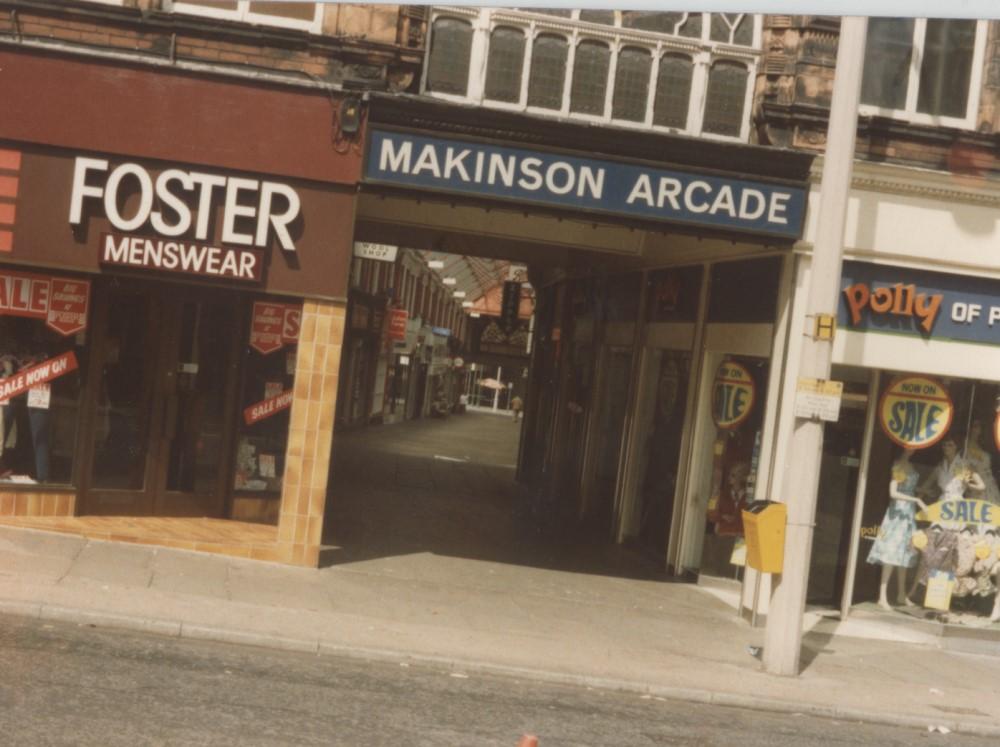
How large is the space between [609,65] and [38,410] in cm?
654

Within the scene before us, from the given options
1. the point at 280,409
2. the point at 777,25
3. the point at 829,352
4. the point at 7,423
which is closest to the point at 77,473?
the point at 7,423

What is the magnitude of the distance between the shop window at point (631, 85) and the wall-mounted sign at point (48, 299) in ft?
18.2

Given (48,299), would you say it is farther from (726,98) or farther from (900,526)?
(900,526)

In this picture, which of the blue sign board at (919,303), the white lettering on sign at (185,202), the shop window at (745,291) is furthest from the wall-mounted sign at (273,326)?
the blue sign board at (919,303)

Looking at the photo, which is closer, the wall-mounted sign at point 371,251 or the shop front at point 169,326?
the shop front at point 169,326

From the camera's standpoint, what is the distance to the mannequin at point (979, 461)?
11977 mm

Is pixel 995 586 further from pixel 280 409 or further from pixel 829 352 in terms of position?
pixel 280 409

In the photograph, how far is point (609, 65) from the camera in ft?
40.2

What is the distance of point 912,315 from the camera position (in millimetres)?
11828

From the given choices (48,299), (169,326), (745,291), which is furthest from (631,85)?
(48,299)

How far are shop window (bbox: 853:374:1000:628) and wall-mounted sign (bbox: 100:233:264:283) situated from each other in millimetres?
6366

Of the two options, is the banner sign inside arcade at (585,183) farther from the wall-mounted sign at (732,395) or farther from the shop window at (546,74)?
the wall-mounted sign at (732,395)

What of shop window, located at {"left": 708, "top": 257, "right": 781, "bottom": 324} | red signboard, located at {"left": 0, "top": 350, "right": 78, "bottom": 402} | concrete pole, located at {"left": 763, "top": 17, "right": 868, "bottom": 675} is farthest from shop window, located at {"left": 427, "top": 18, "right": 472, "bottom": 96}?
red signboard, located at {"left": 0, "top": 350, "right": 78, "bottom": 402}

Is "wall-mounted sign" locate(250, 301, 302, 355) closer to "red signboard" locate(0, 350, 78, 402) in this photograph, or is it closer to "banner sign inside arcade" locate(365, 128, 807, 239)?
"banner sign inside arcade" locate(365, 128, 807, 239)
